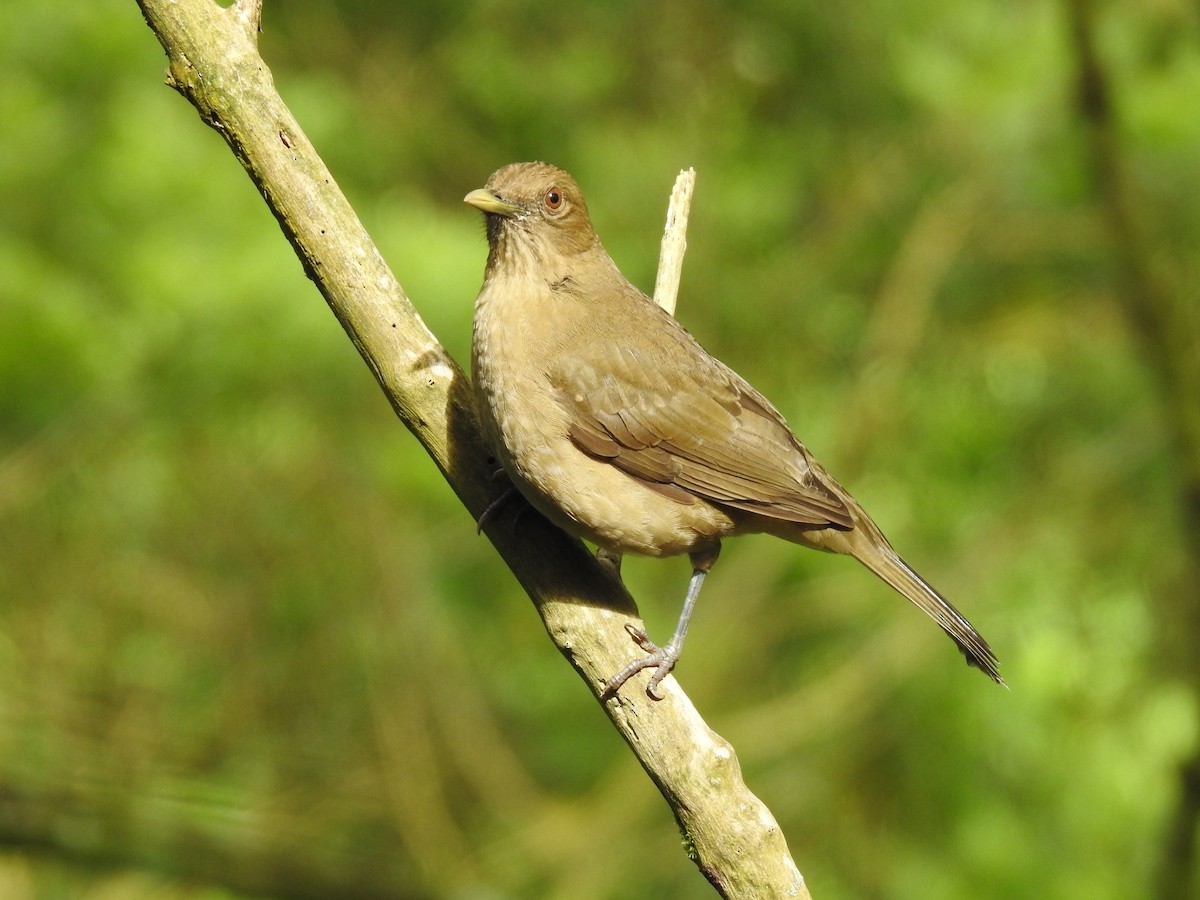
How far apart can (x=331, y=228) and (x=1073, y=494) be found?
5744 mm

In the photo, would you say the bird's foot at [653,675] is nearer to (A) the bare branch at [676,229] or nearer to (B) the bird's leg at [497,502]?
(B) the bird's leg at [497,502]

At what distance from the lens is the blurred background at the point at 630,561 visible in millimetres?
5625

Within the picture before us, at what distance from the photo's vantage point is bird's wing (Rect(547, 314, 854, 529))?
3.93m

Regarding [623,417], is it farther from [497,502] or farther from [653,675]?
[653,675]

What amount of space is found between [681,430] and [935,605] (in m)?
0.90

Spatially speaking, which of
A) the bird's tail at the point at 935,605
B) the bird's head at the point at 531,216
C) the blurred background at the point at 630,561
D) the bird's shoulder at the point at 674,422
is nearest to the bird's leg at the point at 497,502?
the bird's shoulder at the point at 674,422

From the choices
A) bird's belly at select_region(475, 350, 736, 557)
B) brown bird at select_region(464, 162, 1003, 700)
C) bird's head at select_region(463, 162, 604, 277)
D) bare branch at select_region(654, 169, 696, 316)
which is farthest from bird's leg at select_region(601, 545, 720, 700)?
bird's head at select_region(463, 162, 604, 277)

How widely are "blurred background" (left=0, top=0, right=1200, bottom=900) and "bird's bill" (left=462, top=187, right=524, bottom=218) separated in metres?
1.84

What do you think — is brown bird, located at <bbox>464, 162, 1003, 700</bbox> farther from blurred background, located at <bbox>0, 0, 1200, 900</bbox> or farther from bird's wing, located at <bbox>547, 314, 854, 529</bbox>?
blurred background, located at <bbox>0, 0, 1200, 900</bbox>

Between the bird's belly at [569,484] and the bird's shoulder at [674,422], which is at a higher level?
the bird's shoulder at [674,422]

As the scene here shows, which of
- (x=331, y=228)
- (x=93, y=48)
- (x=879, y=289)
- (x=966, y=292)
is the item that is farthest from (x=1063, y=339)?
(x=331, y=228)

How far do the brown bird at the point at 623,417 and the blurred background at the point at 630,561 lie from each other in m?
1.77

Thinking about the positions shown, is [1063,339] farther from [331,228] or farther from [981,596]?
[331,228]

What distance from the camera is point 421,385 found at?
11.2ft
